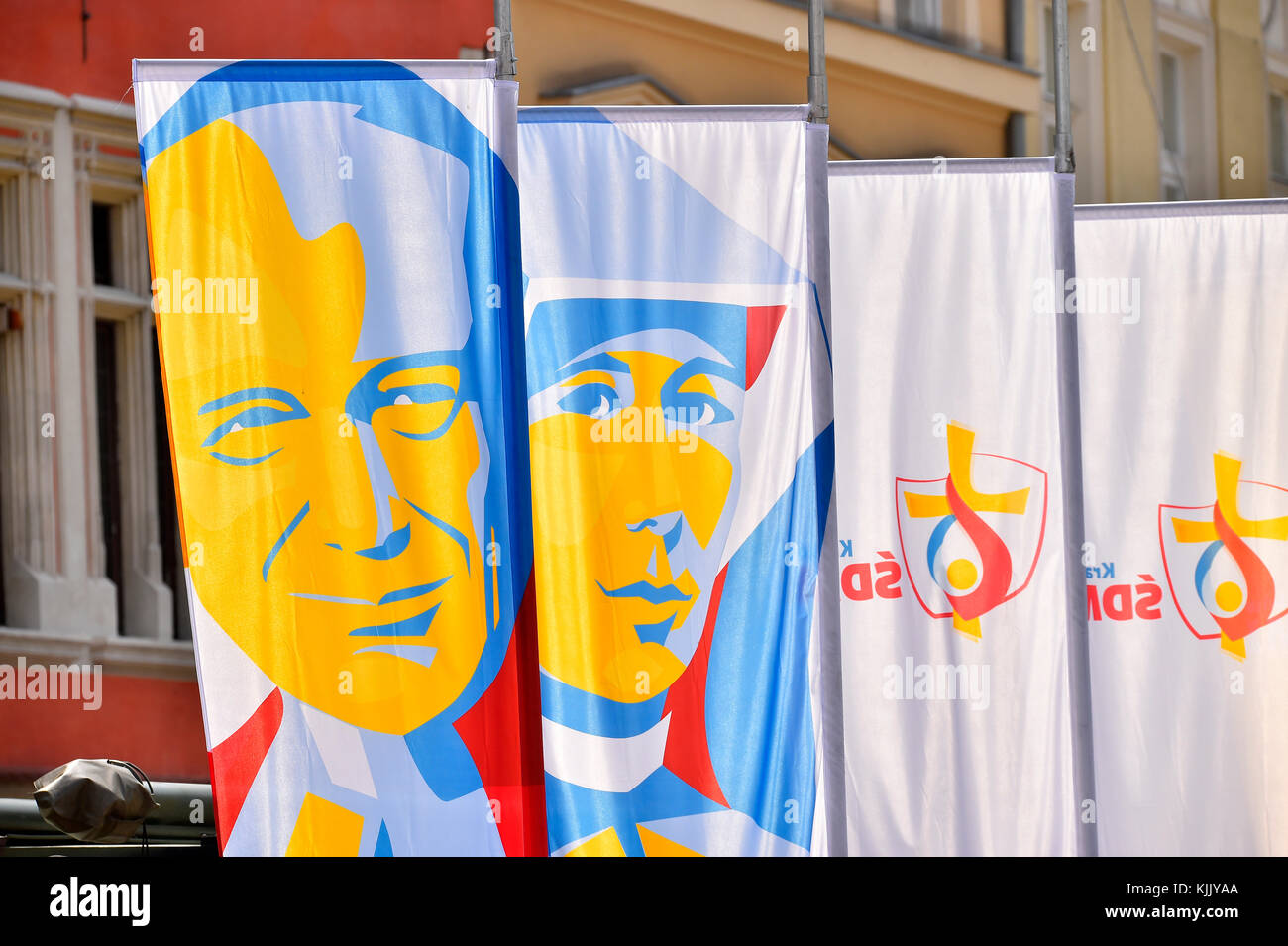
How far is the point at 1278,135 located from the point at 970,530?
13.0 ft

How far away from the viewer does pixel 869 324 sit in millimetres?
9422

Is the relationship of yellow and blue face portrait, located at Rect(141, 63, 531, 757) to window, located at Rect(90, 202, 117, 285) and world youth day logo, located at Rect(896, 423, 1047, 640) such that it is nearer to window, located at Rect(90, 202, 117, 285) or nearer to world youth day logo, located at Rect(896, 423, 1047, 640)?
window, located at Rect(90, 202, 117, 285)

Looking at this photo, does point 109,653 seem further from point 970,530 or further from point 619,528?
point 970,530

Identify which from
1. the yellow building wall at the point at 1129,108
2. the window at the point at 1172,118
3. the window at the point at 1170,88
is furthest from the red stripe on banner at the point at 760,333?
the window at the point at 1170,88

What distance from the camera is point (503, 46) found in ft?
29.2

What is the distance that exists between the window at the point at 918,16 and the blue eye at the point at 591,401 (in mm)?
3597

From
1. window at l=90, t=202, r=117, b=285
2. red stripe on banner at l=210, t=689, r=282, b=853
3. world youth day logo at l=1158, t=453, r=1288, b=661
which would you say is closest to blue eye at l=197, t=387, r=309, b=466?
red stripe on banner at l=210, t=689, r=282, b=853

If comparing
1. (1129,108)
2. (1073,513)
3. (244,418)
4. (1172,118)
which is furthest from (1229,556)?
(244,418)

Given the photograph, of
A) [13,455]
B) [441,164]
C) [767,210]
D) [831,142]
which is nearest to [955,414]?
[767,210]

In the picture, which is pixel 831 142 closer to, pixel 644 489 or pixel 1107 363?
pixel 1107 363

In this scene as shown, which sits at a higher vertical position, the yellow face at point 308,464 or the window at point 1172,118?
the window at point 1172,118

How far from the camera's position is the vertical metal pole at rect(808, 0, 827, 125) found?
923cm

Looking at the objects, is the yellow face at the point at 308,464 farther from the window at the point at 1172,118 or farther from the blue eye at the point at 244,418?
the window at the point at 1172,118

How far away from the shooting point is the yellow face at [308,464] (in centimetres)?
848
